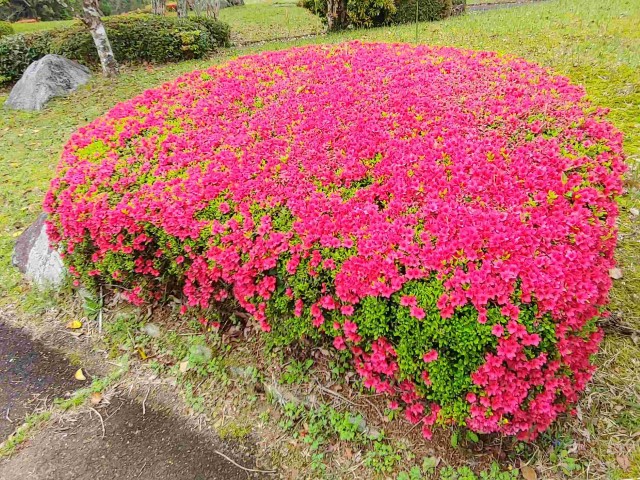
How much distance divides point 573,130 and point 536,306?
1.83 meters

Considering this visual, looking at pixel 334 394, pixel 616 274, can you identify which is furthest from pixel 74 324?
pixel 616 274

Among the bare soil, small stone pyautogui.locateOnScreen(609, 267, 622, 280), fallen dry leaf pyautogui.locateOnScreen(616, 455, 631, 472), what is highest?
small stone pyautogui.locateOnScreen(609, 267, 622, 280)

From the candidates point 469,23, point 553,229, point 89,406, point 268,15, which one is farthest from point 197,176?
point 268,15

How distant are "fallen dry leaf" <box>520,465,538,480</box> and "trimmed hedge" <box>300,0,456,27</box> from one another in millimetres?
12020

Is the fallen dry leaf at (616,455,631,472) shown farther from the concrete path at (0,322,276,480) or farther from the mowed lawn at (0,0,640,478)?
the concrete path at (0,322,276,480)

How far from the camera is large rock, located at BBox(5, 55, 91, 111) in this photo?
29.2 ft

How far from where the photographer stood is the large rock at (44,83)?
351 inches

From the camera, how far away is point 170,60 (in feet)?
35.8

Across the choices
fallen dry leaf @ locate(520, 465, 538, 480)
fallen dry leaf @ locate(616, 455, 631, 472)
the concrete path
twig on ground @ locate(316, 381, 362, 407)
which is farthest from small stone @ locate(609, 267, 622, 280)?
the concrete path

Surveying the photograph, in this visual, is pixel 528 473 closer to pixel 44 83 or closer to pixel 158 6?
pixel 44 83

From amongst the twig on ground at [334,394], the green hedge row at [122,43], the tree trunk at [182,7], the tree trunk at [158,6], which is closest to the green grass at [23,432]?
the twig on ground at [334,394]

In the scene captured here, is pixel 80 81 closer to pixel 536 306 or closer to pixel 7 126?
pixel 7 126

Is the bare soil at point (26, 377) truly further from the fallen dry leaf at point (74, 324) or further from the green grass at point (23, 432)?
the fallen dry leaf at point (74, 324)

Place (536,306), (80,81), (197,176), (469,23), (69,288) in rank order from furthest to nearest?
(469,23), (80,81), (69,288), (197,176), (536,306)
